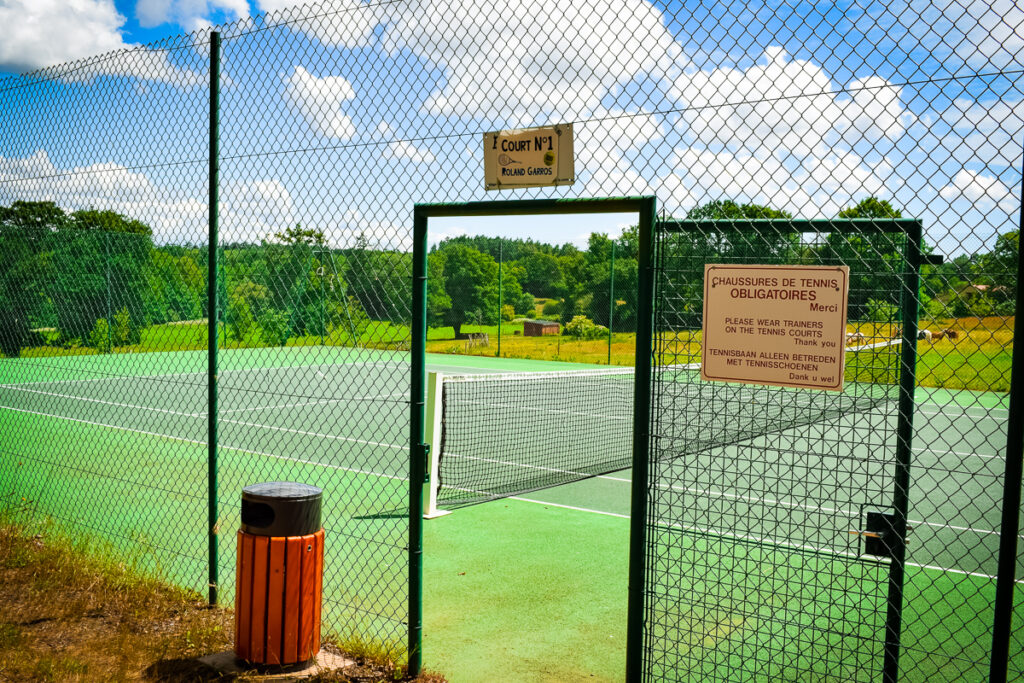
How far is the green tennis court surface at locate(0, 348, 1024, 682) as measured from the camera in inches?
191

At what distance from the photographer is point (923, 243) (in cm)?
339

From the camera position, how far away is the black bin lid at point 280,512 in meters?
4.27

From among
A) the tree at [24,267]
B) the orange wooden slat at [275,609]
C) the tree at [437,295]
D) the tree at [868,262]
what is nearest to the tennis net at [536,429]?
the tree at [868,262]

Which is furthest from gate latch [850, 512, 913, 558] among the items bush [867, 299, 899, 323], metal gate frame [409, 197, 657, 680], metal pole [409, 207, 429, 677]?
metal pole [409, 207, 429, 677]

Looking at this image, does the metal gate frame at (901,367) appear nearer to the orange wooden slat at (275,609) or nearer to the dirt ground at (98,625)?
the dirt ground at (98,625)

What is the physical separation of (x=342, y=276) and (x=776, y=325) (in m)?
5.43

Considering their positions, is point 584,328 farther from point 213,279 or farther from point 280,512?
point 280,512

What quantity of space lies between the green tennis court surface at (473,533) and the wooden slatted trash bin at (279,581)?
85cm

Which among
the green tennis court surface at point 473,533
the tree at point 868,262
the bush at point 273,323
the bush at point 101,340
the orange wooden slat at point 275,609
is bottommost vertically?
the green tennis court surface at point 473,533

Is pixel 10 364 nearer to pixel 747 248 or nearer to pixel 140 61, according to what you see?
pixel 140 61

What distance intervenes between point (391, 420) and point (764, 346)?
12272 millimetres

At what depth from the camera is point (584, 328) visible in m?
23.9

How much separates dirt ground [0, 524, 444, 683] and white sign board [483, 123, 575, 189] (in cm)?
256

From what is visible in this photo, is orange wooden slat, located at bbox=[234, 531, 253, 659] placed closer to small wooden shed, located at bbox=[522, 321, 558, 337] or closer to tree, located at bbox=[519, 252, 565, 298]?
tree, located at bbox=[519, 252, 565, 298]
